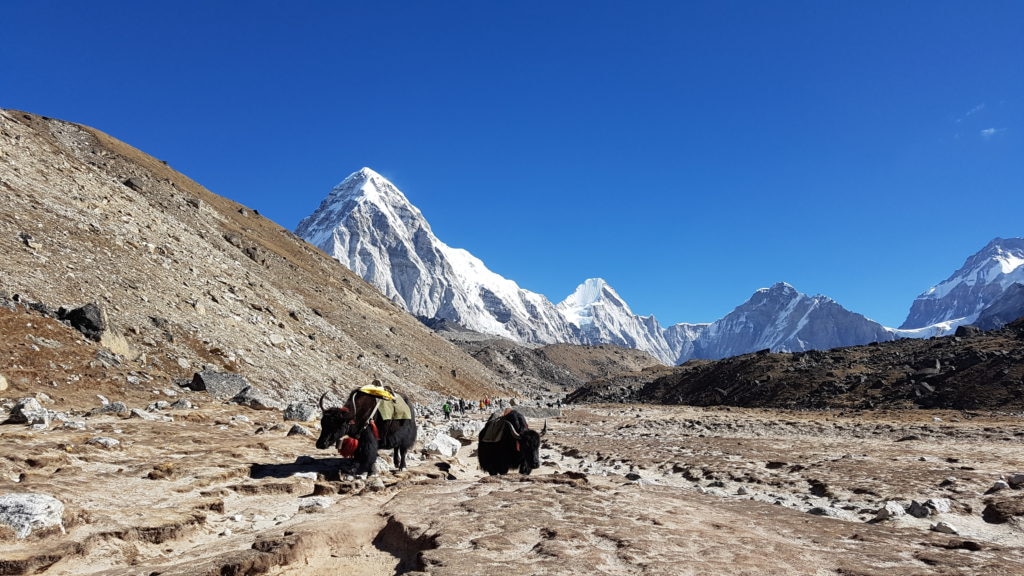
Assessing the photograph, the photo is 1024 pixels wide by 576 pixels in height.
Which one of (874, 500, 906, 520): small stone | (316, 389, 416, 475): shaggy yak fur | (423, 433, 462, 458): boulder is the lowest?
(874, 500, 906, 520): small stone

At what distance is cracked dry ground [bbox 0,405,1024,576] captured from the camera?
16.2 feet

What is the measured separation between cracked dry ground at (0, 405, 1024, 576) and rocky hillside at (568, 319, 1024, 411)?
27.0 metres

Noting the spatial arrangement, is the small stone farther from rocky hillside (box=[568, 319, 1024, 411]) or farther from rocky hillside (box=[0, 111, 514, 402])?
rocky hillside (box=[568, 319, 1024, 411])

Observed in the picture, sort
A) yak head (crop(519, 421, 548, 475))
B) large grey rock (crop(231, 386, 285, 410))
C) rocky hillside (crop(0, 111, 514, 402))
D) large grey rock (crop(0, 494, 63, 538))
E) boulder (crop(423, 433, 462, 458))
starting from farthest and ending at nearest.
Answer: rocky hillside (crop(0, 111, 514, 402)), large grey rock (crop(231, 386, 285, 410)), boulder (crop(423, 433, 462, 458)), yak head (crop(519, 421, 548, 475)), large grey rock (crop(0, 494, 63, 538))

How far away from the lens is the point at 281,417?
656 inches

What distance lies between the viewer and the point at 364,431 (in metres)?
10.6

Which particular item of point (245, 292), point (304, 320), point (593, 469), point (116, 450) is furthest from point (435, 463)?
point (304, 320)

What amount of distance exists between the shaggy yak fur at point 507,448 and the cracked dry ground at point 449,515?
68 centimetres

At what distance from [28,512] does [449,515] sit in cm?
428

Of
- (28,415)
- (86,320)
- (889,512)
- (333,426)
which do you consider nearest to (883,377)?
(889,512)

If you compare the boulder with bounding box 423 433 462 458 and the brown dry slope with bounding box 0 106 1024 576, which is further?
the boulder with bounding box 423 433 462 458

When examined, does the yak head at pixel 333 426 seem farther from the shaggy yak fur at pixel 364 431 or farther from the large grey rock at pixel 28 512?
the large grey rock at pixel 28 512

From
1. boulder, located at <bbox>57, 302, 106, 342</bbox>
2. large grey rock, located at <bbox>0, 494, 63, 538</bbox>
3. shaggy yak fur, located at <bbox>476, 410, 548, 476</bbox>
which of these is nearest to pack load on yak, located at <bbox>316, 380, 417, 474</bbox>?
shaggy yak fur, located at <bbox>476, 410, 548, 476</bbox>

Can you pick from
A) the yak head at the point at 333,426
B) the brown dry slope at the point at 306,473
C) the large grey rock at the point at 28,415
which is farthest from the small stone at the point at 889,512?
the large grey rock at the point at 28,415
